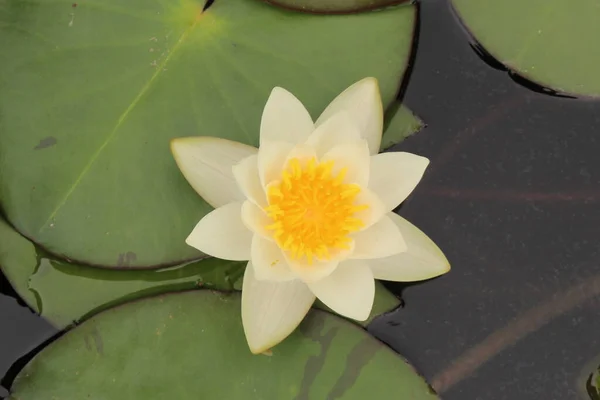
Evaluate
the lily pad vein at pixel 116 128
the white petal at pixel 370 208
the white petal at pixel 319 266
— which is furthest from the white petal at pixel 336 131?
the lily pad vein at pixel 116 128

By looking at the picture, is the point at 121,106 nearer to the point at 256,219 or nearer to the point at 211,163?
the point at 211,163

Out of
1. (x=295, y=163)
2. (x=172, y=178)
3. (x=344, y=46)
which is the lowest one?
(x=172, y=178)

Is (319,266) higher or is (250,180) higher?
(250,180)

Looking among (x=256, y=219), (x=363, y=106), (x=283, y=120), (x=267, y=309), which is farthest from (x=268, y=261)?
(x=363, y=106)

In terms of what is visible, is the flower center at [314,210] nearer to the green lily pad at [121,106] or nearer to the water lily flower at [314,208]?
the water lily flower at [314,208]

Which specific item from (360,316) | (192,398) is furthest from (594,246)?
(192,398)

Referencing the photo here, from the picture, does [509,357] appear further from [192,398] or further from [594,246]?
[192,398]

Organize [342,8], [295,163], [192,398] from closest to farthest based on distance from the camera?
[295,163], [192,398], [342,8]
